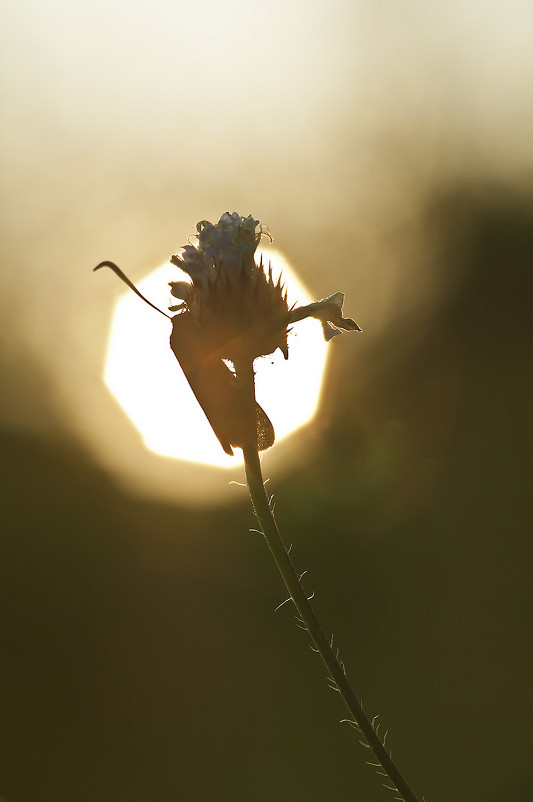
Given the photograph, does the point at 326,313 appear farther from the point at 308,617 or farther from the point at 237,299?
the point at 308,617

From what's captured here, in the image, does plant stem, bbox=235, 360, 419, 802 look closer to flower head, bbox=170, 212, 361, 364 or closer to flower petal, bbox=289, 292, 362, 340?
flower head, bbox=170, 212, 361, 364

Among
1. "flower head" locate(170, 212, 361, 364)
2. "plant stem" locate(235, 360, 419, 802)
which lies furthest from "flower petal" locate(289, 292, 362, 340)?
"plant stem" locate(235, 360, 419, 802)

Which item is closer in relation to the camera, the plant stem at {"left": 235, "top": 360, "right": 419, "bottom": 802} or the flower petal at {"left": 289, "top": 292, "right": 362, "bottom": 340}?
the plant stem at {"left": 235, "top": 360, "right": 419, "bottom": 802}

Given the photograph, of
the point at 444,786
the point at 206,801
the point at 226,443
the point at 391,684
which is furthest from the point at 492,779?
the point at 226,443

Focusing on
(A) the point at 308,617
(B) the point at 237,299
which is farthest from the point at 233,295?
(A) the point at 308,617

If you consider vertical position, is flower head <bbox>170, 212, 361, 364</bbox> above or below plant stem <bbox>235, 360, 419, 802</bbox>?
Answer: above

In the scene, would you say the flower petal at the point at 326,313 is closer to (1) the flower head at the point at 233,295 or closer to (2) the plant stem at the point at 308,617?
(1) the flower head at the point at 233,295

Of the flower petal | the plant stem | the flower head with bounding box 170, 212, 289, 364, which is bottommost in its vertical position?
Result: the plant stem
